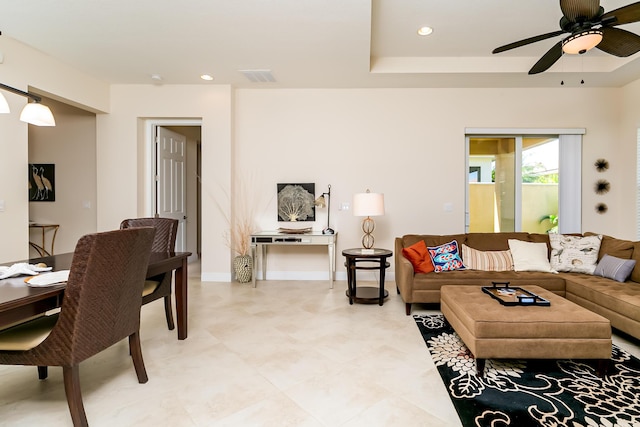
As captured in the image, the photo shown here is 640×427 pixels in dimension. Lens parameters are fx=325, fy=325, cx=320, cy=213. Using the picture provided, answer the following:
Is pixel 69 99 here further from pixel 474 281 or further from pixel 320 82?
pixel 474 281

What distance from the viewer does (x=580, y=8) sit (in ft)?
6.83

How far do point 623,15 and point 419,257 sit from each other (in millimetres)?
2414

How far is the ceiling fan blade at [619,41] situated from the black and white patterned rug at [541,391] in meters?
2.27

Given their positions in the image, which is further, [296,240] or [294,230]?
[294,230]

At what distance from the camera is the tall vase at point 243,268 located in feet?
15.4

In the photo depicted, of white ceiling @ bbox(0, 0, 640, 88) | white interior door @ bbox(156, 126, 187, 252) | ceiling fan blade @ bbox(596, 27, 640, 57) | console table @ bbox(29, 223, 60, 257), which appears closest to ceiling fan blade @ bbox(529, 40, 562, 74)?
ceiling fan blade @ bbox(596, 27, 640, 57)

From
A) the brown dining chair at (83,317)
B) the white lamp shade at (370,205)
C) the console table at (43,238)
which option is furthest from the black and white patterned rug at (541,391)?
the console table at (43,238)

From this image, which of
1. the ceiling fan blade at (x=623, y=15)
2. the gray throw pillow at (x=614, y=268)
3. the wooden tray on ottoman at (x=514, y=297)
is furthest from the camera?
the gray throw pillow at (x=614, y=268)

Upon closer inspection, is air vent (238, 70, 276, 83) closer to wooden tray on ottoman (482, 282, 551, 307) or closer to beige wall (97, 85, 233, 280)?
beige wall (97, 85, 233, 280)

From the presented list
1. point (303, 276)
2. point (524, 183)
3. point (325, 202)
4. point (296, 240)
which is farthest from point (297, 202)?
point (524, 183)

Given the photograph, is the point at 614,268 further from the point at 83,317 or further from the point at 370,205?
the point at 83,317

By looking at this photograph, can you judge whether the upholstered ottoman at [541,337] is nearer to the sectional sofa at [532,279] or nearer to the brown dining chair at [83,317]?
the sectional sofa at [532,279]

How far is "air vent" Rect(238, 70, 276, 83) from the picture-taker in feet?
13.8

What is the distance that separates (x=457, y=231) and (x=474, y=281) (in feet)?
5.28
